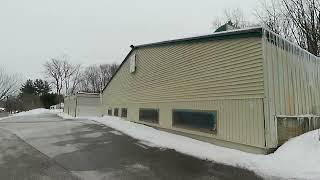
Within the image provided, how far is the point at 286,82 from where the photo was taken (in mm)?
10750

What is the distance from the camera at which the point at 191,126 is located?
1267 centimetres

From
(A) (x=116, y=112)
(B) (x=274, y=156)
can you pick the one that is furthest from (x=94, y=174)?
(A) (x=116, y=112)

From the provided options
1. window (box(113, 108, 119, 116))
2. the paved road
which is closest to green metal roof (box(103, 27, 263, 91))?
the paved road

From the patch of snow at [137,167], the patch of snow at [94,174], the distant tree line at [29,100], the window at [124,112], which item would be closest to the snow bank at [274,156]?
the patch of snow at [137,167]

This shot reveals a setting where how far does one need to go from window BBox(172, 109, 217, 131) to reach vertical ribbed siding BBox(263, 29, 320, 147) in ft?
7.53

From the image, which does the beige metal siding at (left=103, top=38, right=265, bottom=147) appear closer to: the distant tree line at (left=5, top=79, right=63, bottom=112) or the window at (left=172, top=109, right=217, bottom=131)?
the window at (left=172, top=109, right=217, bottom=131)

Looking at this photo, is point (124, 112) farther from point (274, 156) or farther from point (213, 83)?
point (274, 156)

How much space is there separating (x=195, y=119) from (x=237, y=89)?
2580mm

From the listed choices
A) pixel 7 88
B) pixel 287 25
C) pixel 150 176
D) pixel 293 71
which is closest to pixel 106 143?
pixel 150 176

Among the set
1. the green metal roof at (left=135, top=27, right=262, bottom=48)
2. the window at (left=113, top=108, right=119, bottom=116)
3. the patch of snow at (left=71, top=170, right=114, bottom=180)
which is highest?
the green metal roof at (left=135, top=27, right=262, bottom=48)

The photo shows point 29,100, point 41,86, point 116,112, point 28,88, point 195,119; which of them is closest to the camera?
point 195,119

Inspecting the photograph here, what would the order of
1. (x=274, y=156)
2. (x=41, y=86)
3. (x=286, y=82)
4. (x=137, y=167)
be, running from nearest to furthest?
(x=137, y=167) → (x=274, y=156) → (x=286, y=82) → (x=41, y=86)

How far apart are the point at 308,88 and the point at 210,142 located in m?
4.50

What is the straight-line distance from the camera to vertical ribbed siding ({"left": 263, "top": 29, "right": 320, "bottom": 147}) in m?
9.65
